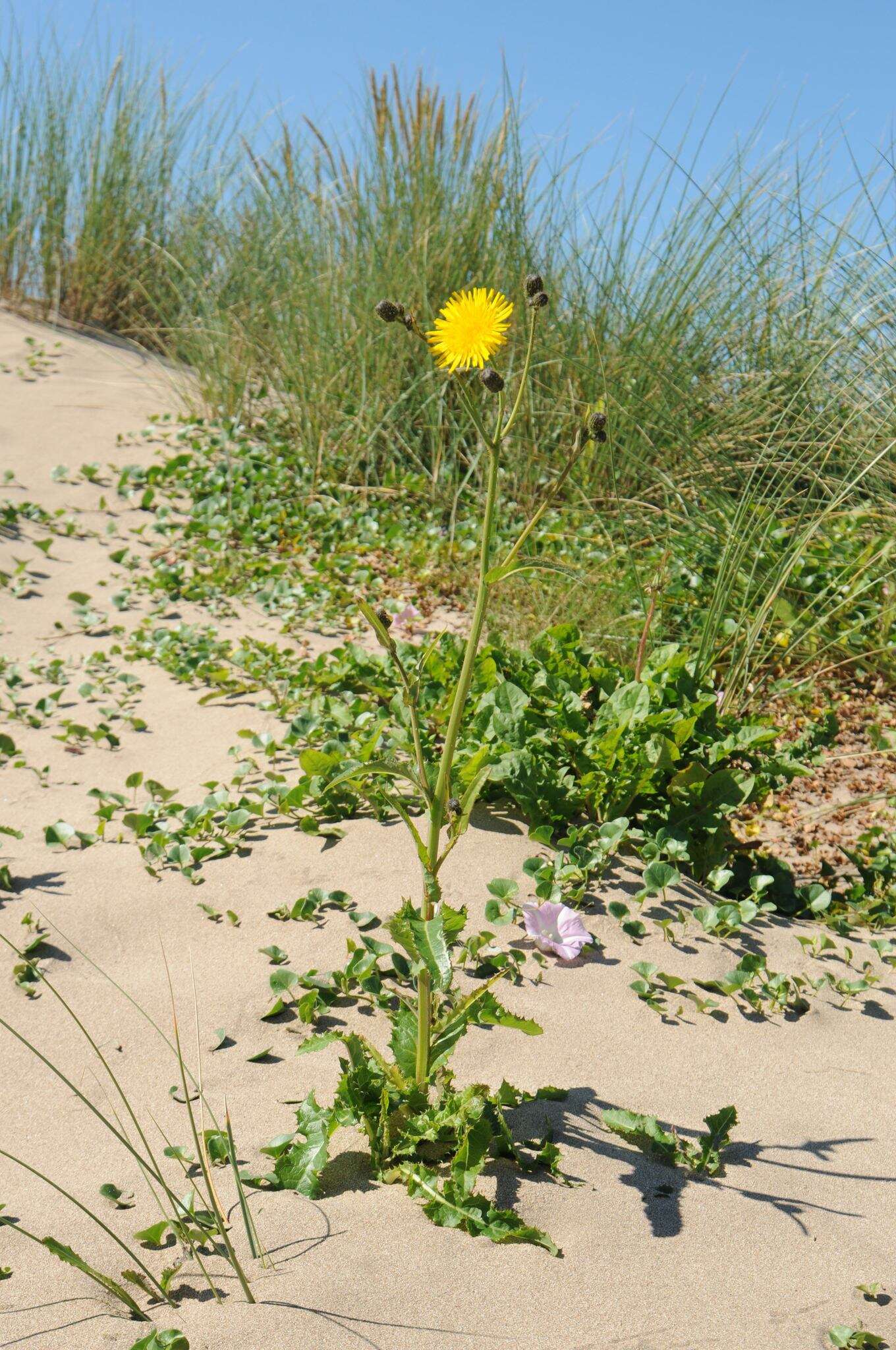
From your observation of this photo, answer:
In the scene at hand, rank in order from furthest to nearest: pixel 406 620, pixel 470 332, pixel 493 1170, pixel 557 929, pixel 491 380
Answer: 1. pixel 406 620
2. pixel 557 929
3. pixel 493 1170
4. pixel 470 332
5. pixel 491 380

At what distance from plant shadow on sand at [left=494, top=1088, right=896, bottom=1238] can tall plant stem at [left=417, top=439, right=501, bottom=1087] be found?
21 cm

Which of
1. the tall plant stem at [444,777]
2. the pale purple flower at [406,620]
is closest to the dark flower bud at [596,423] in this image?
the tall plant stem at [444,777]

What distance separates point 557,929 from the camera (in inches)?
84.6

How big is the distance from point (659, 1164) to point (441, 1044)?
14.9 inches

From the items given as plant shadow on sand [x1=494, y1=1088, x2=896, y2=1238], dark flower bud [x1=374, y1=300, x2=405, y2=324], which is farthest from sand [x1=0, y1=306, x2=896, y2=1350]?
dark flower bud [x1=374, y1=300, x2=405, y2=324]

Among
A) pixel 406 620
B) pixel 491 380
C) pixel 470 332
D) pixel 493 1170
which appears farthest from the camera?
pixel 406 620

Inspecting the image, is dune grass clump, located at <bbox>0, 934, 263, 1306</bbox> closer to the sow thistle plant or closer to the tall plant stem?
the sow thistle plant

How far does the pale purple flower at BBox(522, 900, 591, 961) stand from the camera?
212 centimetres

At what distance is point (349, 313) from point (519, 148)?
108cm

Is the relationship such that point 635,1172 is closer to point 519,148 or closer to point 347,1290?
point 347,1290

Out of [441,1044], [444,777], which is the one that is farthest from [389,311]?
[441,1044]

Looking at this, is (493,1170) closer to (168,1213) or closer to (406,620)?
(168,1213)

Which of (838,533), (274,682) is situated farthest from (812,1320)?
(838,533)

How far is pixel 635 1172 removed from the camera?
65.4 inches
